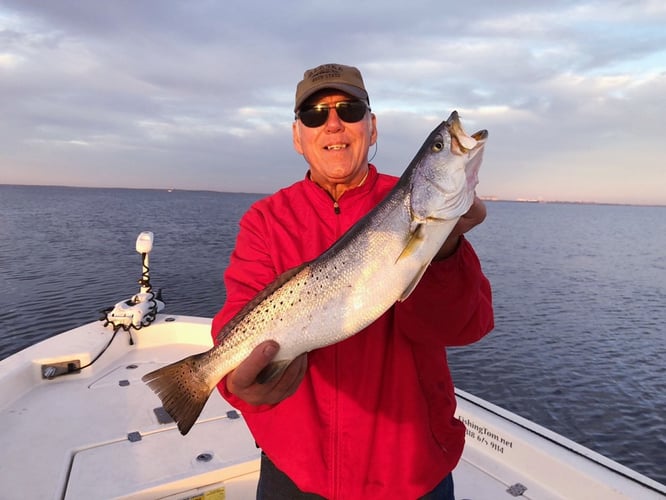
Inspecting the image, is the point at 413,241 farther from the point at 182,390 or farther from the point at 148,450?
the point at 148,450

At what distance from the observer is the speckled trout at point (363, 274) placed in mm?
2703

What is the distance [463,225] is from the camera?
2.68 meters

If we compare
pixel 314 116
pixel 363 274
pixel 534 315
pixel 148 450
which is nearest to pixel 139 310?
pixel 148 450

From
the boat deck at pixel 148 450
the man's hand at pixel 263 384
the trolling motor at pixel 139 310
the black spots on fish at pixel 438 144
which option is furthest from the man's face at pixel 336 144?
the trolling motor at pixel 139 310

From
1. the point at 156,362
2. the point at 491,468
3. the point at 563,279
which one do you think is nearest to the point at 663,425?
the point at 491,468

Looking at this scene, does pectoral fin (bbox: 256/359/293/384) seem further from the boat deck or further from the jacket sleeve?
the boat deck

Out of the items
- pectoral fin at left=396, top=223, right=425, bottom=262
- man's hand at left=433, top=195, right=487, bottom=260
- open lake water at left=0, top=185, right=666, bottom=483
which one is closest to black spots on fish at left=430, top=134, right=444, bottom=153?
man's hand at left=433, top=195, right=487, bottom=260

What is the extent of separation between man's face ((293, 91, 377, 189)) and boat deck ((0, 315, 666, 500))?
370 centimetres

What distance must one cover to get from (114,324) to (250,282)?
6.44 m

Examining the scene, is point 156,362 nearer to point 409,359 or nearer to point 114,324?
point 114,324

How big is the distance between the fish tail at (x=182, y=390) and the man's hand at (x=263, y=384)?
0.34m

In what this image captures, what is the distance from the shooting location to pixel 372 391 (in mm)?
2986

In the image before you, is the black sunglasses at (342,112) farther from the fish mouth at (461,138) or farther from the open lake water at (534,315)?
the open lake water at (534,315)

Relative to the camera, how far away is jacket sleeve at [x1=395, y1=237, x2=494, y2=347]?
265 centimetres
